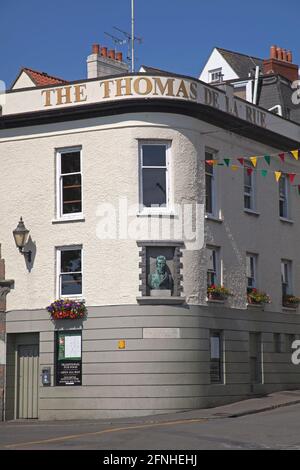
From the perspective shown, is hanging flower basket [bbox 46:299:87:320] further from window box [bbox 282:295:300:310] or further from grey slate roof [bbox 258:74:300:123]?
grey slate roof [bbox 258:74:300:123]

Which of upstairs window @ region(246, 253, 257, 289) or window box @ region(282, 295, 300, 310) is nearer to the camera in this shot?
upstairs window @ region(246, 253, 257, 289)

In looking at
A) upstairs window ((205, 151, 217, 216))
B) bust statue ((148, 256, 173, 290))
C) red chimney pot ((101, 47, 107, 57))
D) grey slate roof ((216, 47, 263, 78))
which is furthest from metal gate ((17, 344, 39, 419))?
grey slate roof ((216, 47, 263, 78))

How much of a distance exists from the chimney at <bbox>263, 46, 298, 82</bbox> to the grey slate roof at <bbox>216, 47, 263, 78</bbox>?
3.74 meters

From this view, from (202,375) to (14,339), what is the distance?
19.3 ft

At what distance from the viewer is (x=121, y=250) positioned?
1031 inches

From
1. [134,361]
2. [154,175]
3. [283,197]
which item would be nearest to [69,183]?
[154,175]

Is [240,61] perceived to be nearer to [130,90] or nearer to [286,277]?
[286,277]

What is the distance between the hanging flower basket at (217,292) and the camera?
2733 cm

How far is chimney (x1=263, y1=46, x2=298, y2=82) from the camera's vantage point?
146ft

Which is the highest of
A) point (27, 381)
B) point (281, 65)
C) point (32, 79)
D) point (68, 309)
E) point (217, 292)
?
point (281, 65)

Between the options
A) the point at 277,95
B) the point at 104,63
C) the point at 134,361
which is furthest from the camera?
the point at 277,95

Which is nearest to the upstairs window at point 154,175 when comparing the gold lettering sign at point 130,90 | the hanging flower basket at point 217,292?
the gold lettering sign at point 130,90

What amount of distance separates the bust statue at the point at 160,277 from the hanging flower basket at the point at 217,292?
1.64 meters

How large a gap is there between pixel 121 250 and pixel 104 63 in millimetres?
8614
